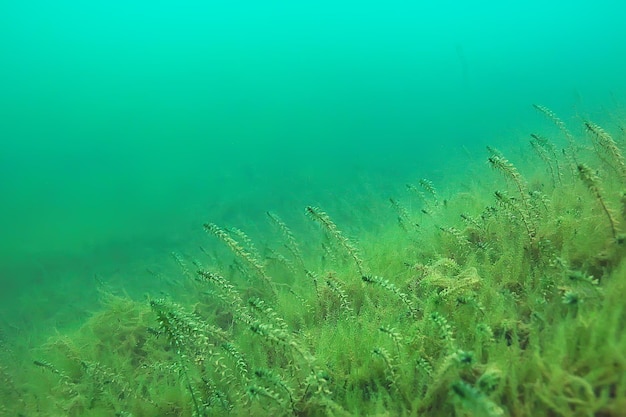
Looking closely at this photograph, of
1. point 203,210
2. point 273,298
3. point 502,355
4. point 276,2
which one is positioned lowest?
point 502,355

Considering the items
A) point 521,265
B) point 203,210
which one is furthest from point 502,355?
point 203,210

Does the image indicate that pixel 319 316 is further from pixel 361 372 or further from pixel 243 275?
pixel 243 275

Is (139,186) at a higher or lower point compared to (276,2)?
lower

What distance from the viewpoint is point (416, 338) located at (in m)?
2.49

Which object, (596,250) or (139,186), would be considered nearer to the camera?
(596,250)

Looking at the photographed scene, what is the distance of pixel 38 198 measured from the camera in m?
19.0

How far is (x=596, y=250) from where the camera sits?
2.61 meters

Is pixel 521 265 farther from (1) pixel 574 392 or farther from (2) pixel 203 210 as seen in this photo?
(2) pixel 203 210

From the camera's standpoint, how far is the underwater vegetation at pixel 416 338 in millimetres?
1917

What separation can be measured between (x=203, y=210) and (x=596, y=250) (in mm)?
12161

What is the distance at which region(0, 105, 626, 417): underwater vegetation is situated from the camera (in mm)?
1917

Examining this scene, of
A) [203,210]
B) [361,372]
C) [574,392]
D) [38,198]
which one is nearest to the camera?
[574,392]

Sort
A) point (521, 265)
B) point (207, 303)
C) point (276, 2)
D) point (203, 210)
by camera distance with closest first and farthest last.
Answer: point (521, 265)
point (207, 303)
point (203, 210)
point (276, 2)

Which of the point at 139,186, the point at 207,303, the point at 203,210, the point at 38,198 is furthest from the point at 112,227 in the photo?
the point at 207,303
